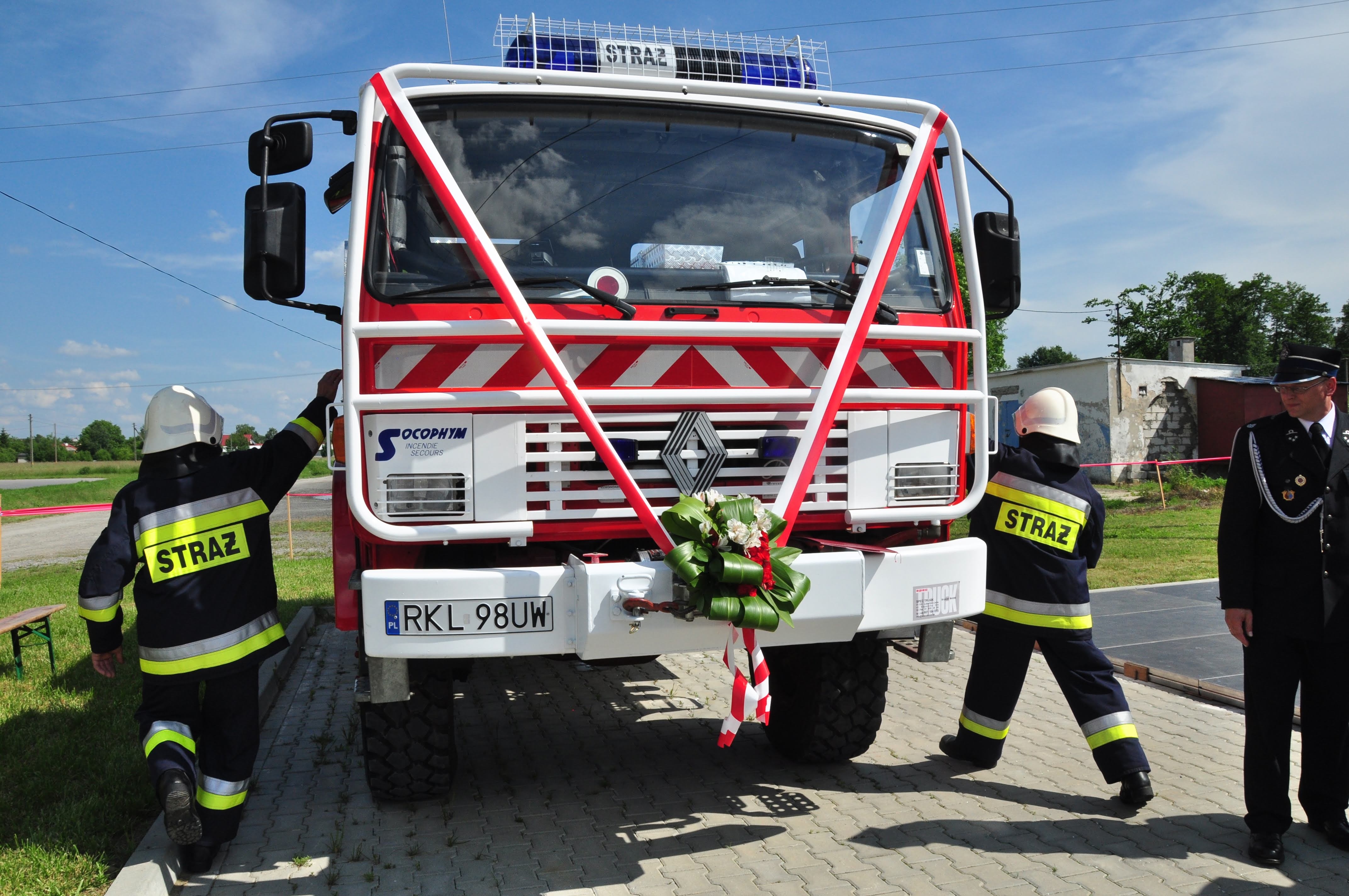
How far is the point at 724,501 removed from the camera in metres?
3.00

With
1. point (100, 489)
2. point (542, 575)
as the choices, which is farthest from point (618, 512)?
point (100, 489)

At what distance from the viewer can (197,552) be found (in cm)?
359

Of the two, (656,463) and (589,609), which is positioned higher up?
(656,463)

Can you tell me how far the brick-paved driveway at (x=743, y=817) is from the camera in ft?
10.8

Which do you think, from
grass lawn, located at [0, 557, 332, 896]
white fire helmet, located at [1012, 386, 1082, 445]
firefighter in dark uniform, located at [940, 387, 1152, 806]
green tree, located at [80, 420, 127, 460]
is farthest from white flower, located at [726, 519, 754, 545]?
green tree, located at [80, 420, 127, 460]

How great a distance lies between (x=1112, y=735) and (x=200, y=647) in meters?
3.63

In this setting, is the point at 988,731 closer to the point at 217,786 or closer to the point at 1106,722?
the point at 1106,722

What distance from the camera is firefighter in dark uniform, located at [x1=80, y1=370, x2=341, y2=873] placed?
11.5ft

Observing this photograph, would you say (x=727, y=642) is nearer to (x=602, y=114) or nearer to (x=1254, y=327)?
(x=602, y=114)

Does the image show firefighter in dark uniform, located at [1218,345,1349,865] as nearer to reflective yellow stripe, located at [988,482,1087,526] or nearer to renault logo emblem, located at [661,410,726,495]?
reflective yellow stripe, located at [988,482,1087,526]

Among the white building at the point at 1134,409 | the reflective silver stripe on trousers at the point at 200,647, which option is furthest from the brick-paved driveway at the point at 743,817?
the white building at the point at 1134,409

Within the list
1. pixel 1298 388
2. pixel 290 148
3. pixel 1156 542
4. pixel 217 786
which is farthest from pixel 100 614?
pixel 1156 542

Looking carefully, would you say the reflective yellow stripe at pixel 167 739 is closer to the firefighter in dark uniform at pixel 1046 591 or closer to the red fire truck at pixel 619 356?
the red fire truck at pixel 619 356

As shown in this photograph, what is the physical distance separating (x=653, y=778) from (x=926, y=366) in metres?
2.26
